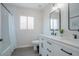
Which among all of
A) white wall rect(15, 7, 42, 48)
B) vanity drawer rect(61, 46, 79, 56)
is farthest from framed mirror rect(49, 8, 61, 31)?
white wall rect(15, 7, 42, 48)

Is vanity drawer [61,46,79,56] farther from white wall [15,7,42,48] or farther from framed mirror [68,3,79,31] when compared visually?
white wall [15,7,42,48]

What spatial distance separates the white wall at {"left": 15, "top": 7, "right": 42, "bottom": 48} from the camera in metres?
4.07

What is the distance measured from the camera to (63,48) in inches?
50.2

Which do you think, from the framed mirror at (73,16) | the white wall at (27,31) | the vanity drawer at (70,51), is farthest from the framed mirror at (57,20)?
the white wall at (27,31)

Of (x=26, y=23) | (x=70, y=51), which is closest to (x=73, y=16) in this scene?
(x=70, y=51)

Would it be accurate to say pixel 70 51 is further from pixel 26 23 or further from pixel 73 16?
pixel 26 23

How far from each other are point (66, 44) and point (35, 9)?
3492mm

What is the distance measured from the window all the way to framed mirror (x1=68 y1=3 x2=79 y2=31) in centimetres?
273

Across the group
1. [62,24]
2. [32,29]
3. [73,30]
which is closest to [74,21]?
[73,30]

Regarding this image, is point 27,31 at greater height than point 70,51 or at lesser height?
greater

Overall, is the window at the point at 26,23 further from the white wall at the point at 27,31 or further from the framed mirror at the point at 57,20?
the framed mirror at the point at 57,20

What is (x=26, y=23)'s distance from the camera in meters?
4.26

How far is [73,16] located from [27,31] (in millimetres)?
2935

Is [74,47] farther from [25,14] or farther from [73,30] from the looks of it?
[25,14]
